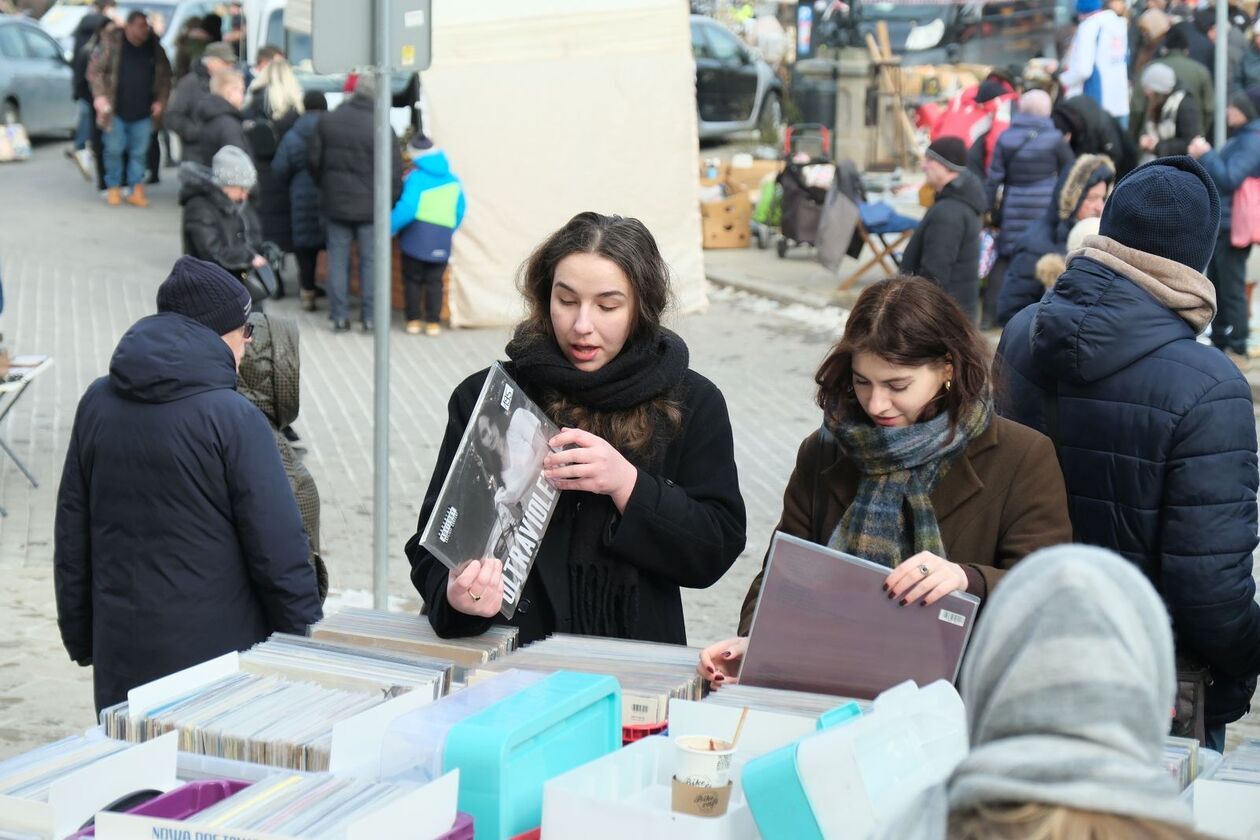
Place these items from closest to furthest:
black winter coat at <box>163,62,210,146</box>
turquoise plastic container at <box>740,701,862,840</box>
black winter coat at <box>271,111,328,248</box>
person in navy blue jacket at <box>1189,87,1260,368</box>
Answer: turquoise plastic container at <box>740,701,862,840</box>, person in navy blue jacket at <box>1189,87,1260,368</box>, black winter coat at <box>271,111,328,248</box>, black winter coat at <box>163,62,210,146</box>

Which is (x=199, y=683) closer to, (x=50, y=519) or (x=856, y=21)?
(x=50, y=519)

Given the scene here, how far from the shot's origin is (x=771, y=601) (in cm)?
283

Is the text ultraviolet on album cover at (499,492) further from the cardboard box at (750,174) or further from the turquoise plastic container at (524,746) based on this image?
the cardboard box at (750,174)

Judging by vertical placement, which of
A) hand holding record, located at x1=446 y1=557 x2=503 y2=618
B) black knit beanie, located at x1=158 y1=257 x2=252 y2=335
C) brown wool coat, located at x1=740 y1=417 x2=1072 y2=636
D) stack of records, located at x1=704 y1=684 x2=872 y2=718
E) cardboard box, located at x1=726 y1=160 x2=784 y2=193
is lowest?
stack of records, located at x1=704 y1=684 x2=872 y2=718

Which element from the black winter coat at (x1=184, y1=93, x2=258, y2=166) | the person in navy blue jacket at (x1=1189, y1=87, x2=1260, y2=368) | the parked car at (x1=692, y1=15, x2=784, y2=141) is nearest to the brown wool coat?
the person in navy blue jacket at (x1=1189, y1=87, x2=1260, y2=368)

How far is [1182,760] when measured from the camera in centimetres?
248

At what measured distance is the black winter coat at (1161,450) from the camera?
11.6 feet

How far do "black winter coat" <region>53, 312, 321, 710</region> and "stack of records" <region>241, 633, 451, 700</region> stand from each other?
1.26m

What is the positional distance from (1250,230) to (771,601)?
31.5 ft

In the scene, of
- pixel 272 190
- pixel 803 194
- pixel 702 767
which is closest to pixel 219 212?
pixel 272 190

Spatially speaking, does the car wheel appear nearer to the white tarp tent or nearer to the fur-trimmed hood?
the white tarp tent

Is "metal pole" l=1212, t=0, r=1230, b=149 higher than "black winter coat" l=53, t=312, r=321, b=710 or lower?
higher

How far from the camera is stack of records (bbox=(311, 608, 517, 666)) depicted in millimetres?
3053

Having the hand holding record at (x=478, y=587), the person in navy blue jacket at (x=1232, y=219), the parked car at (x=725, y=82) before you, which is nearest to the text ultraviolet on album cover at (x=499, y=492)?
the hand holding record at (x=478, y=587)
